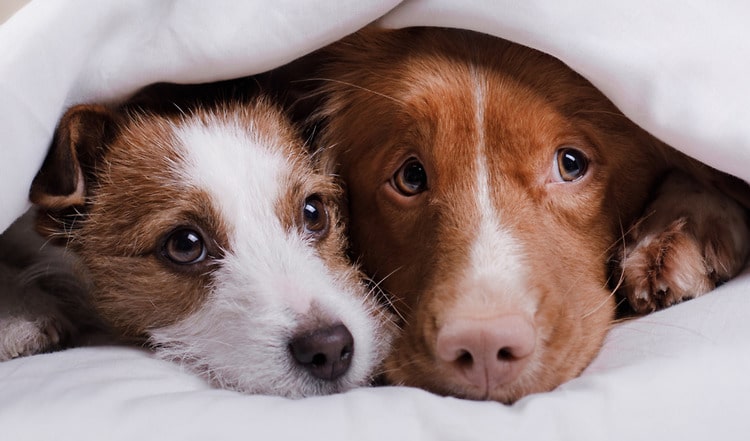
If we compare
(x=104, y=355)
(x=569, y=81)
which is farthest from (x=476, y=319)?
(x=104, y=355)

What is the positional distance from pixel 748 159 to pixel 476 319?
0.63 meters

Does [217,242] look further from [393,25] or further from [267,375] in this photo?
[393,25]

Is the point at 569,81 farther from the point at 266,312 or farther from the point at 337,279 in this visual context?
the point at 266,312

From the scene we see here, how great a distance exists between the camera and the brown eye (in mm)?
1957

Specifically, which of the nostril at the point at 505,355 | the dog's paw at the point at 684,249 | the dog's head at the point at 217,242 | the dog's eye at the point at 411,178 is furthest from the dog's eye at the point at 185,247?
the dog's paw at the point at 684,249

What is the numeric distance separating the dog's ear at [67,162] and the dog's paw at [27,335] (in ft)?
0.85

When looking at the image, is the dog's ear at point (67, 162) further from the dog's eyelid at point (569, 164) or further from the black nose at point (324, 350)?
the dog's eyelid at point (569, 164)

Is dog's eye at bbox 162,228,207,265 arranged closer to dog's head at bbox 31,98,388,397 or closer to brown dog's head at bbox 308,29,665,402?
dog's head at bbox 31,98,388,397

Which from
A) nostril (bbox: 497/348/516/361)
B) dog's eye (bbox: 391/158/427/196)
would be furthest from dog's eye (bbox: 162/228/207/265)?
nostril (bbox: 497/348/516/361)

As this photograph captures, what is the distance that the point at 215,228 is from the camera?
6.01 ft

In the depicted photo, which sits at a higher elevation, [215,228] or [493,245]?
[493,245]

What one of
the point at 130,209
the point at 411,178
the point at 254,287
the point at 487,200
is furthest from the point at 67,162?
the point at 487,200

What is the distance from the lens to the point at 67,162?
175cm

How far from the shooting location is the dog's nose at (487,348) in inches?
57.9
